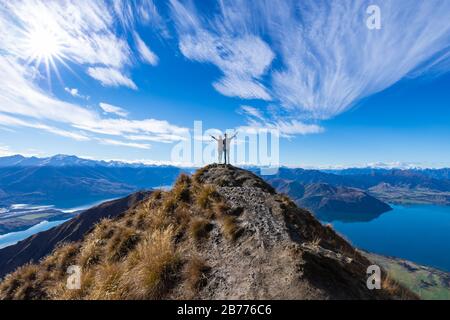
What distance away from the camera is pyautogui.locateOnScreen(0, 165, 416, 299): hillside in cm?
694

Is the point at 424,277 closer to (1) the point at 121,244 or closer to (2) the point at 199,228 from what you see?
(2) the point at 199,228

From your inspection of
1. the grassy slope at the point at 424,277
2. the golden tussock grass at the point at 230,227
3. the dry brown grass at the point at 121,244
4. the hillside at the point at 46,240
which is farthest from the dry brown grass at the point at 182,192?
the grassy slope at the point at 424,277

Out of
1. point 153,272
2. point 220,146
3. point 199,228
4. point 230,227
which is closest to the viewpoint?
point 153,272

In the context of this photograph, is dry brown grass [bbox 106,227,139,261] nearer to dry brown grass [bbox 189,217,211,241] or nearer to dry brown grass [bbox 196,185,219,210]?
dry brown grass [bbox 189,217,211,241]

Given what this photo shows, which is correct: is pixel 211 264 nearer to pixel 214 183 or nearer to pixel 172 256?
pixel 172 256

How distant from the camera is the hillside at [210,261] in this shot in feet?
22.8

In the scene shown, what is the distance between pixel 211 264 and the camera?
8.50 metres

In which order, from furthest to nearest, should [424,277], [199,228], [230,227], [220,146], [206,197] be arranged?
[424,277] < [220,146] < [206,197] < [199,228] < [230,227]

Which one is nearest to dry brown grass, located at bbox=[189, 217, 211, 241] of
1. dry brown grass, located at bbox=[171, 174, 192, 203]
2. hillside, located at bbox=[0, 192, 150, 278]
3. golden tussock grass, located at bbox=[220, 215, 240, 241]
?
golden tussock grass, located at bbox=[220, 215, 240, 241]

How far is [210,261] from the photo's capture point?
8.70 m

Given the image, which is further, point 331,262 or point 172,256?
point 172,256

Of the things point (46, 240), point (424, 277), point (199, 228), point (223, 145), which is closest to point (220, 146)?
point (223, 145)

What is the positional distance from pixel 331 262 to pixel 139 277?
5.94m
